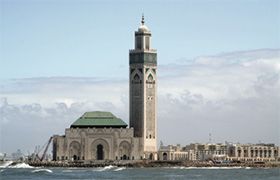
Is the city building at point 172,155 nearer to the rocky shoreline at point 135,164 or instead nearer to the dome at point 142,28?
the rocky shoreline at point 135,164

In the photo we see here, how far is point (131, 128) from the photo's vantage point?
160 meters

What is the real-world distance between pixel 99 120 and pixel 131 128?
7.92 meters

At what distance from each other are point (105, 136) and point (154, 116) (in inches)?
492

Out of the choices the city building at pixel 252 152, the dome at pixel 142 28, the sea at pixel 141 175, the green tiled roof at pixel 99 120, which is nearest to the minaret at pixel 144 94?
the dome at pixel 142 28

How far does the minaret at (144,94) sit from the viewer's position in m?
163

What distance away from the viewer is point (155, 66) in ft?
544

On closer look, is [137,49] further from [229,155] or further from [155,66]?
[229,155]

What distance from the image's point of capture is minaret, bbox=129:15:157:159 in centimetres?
16300

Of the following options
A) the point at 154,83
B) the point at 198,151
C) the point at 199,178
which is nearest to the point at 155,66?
the point at 154,83

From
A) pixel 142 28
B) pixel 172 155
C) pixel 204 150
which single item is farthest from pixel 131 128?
pixel 204 150

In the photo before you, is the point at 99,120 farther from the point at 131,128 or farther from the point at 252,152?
the point at 252,152

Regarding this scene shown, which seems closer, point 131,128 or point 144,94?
point 131,128

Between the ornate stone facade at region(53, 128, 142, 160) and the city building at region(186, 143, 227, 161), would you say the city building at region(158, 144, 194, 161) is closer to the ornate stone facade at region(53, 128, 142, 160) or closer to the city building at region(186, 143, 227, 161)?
the ornate stone facade at region(53, 128, 142, 160)

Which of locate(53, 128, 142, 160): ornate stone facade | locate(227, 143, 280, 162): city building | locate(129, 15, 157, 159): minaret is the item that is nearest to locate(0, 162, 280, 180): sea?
locate(53, 128, 142, 160): ornate stone facade
